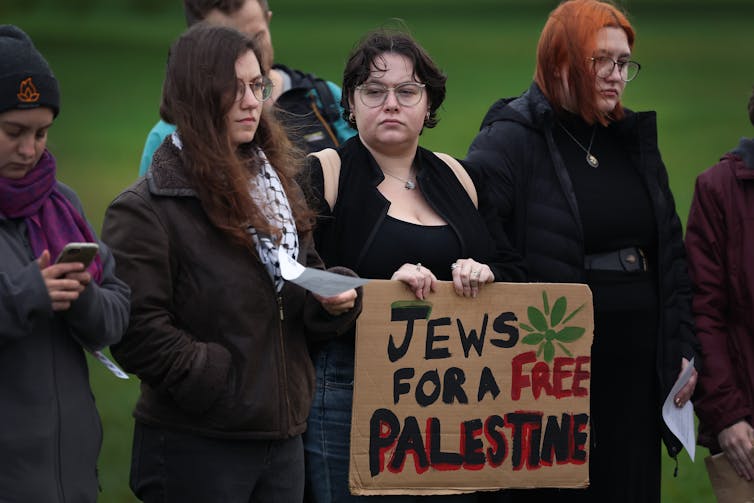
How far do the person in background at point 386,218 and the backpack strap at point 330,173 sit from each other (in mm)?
12

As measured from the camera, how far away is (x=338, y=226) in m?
4.02

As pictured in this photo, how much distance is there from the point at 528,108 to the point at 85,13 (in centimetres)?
1700

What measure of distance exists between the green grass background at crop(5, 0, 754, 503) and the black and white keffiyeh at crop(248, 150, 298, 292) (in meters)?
7.86

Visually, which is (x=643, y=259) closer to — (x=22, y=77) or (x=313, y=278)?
(x=313, y=278)

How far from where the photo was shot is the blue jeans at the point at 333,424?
13.1 feet

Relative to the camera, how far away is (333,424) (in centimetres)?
399

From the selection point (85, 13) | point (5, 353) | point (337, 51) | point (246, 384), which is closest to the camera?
point (5, 353)

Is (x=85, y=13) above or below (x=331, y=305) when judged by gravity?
above

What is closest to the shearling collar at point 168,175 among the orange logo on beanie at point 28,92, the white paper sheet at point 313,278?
the white paper sheet at point 313,278

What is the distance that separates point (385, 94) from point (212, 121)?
744 mm

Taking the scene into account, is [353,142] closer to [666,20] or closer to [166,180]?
[166,180]

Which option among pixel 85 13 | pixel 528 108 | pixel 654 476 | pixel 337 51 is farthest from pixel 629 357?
pixel 85 13

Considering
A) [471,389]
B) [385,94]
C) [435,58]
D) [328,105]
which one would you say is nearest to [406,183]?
[385,94]

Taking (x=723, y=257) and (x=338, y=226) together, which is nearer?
(x=338, y=226)
